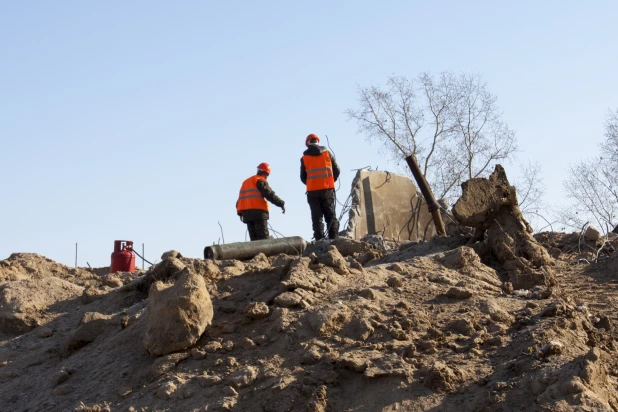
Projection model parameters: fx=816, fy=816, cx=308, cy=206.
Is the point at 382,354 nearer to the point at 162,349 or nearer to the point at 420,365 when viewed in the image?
the point at 420,365

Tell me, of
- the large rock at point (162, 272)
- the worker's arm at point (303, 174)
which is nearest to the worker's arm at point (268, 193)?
the worker's arm at point (303, 174)

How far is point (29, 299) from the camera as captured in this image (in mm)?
7305

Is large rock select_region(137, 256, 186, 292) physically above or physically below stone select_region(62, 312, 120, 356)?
above

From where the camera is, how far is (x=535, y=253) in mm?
7137

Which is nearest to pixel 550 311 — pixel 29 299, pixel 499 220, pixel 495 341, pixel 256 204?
pixel 495 341

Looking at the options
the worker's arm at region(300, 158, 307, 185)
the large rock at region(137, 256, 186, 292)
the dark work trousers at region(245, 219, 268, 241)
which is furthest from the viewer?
the worker's arm at region(300, 158, 307, 185)

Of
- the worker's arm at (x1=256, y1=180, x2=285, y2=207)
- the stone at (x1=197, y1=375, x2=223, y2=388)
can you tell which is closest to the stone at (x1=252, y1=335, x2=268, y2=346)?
the stone at (x1=197, y1=375, x2=223, y2=388)

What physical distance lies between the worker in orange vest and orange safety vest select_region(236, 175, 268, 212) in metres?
0.68

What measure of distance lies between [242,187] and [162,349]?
21.5 feet

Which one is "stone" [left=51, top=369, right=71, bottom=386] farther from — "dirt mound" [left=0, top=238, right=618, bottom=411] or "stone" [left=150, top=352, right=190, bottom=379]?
"stone" [left=150, top=352, right=190, bottom=379]

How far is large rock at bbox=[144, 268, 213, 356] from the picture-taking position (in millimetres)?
5422

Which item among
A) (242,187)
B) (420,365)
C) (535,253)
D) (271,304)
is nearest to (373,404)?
(420,365)

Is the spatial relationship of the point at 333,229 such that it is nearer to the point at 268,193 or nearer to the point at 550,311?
the point at 268,193

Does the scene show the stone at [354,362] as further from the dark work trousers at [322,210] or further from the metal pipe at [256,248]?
the dark work trousers at [322,210]
